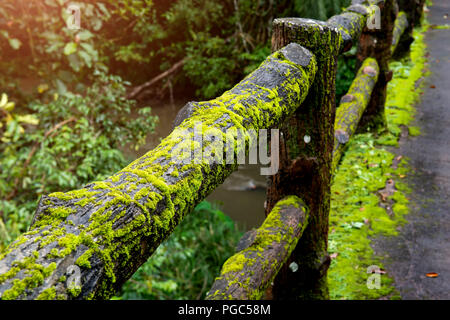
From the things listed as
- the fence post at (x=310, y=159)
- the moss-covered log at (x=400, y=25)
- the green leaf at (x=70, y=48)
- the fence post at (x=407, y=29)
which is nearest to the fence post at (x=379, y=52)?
the moss-covered log at (x=400, y=25)

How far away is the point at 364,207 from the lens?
2.42 meters

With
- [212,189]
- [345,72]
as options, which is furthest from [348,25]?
[345,72]

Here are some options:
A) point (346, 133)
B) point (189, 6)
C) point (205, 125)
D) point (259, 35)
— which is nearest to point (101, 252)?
point (205, 125)

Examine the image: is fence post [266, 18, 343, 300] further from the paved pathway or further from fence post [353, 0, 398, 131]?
fence post [353, 0, 398, 131]

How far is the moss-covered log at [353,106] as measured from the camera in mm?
2301

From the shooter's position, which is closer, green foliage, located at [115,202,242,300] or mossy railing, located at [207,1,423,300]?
mossy railing, located at [207,1,423,300]

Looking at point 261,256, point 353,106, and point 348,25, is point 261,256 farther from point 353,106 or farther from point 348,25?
point 353,106

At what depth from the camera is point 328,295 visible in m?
1.85

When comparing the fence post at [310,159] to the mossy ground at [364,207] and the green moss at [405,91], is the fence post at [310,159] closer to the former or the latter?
the mossy ground at [364,207]

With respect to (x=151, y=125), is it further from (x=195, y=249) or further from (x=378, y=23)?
(x=378, y=23)

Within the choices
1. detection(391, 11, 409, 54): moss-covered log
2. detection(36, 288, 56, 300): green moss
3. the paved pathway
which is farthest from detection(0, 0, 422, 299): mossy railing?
detection(391, 11, 409, 54): moss-covered log

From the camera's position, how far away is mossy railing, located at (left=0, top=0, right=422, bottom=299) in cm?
58

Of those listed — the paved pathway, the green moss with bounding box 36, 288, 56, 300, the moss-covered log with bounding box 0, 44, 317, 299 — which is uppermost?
the moss-covered log with bounding box 0, 44, 317, 299

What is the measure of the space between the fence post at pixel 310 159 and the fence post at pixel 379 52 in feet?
5.69
